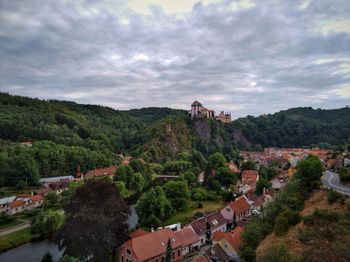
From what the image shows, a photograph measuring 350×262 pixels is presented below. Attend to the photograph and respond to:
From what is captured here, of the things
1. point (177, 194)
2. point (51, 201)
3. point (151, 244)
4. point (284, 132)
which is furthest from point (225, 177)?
point (284, 132)

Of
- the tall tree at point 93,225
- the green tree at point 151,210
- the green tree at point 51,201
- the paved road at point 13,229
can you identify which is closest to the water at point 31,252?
the paved road at point 13,229

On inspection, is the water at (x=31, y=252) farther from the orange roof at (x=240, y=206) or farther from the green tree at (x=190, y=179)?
the green tree at (x=190, y=179)

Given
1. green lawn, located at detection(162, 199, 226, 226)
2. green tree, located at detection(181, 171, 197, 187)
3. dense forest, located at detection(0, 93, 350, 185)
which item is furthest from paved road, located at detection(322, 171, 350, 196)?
dense forest, located at detection(0, 93, 350, 185)

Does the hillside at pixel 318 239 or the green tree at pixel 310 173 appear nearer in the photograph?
the hillside at pixel 318 239

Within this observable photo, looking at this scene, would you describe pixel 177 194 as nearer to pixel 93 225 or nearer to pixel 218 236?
pixel 218 236

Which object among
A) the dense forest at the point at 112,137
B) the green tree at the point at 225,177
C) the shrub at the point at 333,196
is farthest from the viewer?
the dense forest at the point at 112,137

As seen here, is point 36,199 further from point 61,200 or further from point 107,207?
point 107,207
